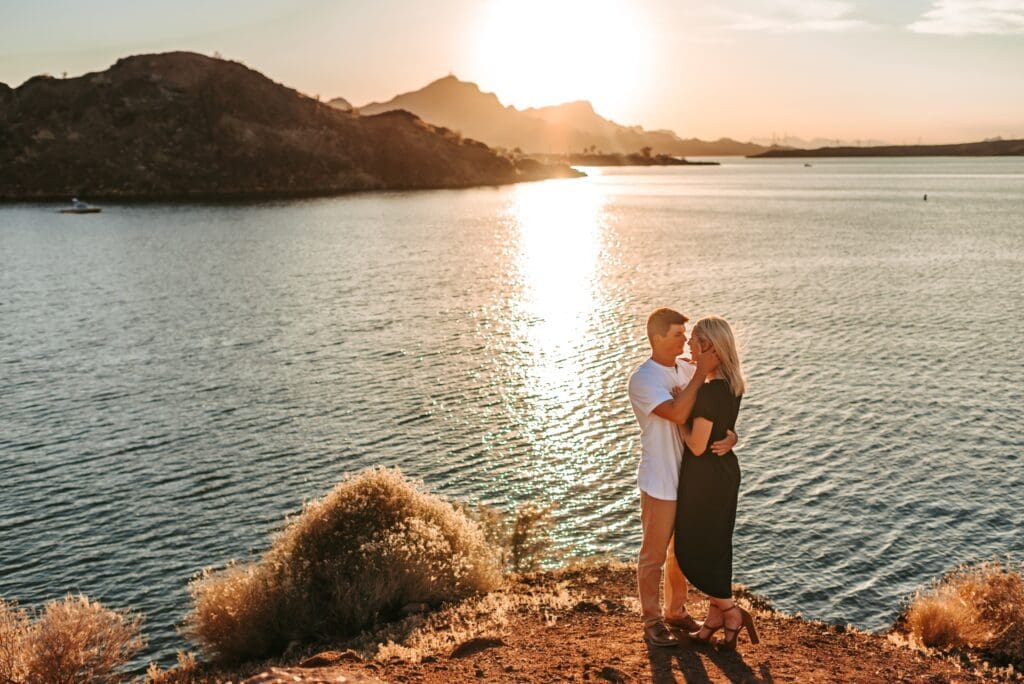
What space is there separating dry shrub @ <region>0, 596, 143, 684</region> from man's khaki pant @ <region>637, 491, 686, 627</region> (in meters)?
7.22

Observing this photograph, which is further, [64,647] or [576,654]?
[64,647]

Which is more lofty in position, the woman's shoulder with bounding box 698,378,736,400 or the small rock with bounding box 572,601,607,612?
the woman's shoulder with bounding box 698,378,736,400

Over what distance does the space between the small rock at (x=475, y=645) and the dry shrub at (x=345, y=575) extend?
289 cm

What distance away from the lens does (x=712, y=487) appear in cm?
802

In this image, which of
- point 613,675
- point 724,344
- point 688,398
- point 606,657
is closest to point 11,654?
point 606,657

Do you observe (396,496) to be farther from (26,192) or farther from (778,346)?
(26,192)

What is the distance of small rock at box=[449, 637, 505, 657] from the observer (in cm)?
991

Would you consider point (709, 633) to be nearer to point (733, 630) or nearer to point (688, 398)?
point (733, 630)

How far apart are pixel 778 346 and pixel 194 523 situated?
24.6m

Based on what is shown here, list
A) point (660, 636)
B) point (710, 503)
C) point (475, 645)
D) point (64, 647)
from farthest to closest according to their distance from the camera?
point (64, 647) < point (475, 645) < point (660, 636) < point (710, 503)

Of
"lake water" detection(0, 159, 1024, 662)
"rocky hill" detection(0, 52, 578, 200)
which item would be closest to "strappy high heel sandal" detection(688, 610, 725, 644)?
"lake water" detection(0, 159, 1024, 662)

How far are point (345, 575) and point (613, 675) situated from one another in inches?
234

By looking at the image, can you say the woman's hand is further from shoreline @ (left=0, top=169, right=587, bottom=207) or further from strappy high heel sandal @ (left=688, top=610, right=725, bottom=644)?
shoreline @ (left=0, top=169, right=587, bottom=207)

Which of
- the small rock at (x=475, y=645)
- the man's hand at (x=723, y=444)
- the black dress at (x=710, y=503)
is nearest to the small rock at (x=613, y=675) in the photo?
the black dress at (x=710, y=503)
